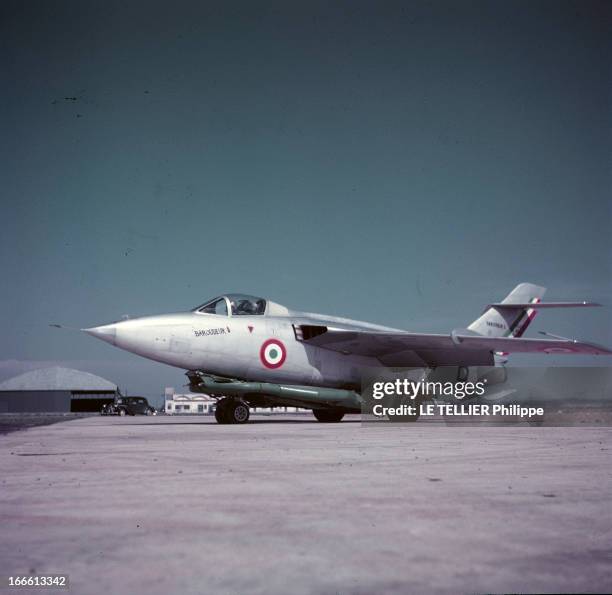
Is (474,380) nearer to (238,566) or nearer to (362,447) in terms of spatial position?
(362,447)

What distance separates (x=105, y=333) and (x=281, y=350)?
446cm

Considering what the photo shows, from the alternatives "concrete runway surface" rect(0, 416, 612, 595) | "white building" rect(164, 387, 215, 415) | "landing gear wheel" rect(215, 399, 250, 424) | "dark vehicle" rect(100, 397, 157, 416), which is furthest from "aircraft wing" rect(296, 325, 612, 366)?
"white building" rect(164, 387, 215, 415)

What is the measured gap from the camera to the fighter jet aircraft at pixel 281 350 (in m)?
15.5

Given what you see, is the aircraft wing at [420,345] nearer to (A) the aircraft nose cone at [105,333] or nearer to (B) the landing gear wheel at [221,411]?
(B) the landing gear wheel at [221,411]

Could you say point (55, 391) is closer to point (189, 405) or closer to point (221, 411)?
point (189, 405)

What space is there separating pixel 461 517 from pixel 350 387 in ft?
49.0

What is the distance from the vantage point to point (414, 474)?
17.8 ft

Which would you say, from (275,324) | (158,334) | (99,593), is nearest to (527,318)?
(275,324)

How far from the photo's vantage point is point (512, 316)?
23.3m

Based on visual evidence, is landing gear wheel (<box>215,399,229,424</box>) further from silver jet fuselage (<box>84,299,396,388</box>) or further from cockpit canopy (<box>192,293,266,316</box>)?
cockpit canopy (<box>192,293,266,316</box>)

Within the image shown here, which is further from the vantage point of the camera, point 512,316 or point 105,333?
point 512,316

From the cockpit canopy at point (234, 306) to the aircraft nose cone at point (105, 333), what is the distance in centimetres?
213

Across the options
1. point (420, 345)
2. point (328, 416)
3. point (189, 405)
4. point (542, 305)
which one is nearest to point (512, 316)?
point (542, 305)

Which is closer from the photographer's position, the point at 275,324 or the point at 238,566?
the point at 238,566
